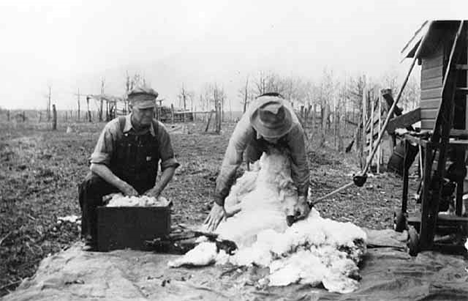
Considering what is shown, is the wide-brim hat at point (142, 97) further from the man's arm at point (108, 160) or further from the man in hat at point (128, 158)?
the man's arm at point (108, 160)

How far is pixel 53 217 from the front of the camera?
6.57 metres

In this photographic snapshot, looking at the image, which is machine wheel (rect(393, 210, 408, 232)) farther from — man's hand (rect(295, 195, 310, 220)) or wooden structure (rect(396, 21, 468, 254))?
man's hand (rect(295, 195, 310, 220))

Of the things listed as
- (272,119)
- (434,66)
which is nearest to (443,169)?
(272,119)

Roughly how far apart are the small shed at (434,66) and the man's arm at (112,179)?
4.70m

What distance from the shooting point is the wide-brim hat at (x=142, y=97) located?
16.2ft

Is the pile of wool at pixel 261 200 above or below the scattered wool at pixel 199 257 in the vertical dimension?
above

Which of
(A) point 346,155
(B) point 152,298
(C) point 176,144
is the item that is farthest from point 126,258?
(C) point 176,144

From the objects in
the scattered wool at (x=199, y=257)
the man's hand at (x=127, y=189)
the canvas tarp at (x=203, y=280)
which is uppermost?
the man's hand at (x=127, y=189)

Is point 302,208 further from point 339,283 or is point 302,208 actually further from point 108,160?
point 108,160

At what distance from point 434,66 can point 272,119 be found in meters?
5.78

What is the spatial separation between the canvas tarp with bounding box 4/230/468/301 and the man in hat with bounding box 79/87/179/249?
580 millimetres

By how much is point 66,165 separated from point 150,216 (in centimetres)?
784

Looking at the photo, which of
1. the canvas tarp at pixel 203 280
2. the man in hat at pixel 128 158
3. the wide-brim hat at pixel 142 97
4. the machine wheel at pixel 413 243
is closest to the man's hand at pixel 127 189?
the man in hat at pixel 128 158

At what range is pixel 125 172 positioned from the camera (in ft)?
16.8
